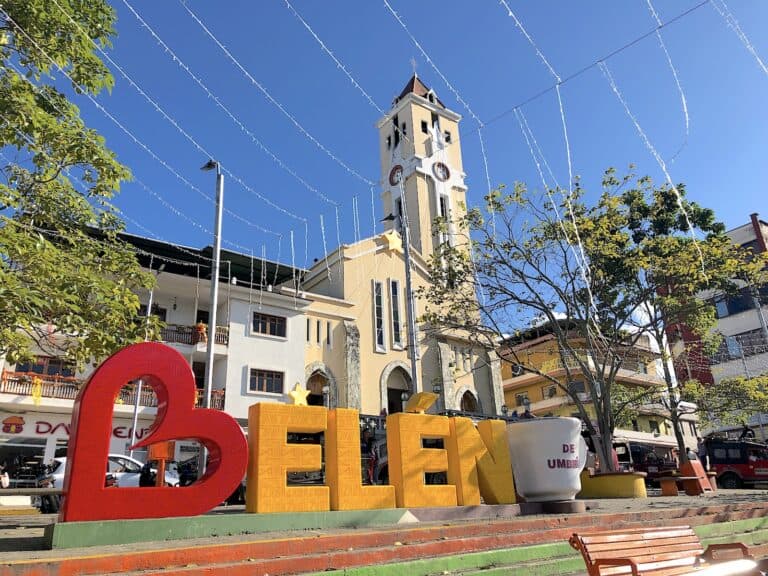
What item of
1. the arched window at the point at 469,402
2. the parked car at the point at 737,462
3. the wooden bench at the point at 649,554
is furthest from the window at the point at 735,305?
the wooden bench at the point at 649,554

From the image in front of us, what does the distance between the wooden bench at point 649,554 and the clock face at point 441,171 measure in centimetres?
3436

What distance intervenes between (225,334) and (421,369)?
1128 centimetres

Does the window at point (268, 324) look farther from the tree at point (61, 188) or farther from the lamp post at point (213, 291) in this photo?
the tree at point (61, 188)

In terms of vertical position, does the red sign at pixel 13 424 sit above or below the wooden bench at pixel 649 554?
above

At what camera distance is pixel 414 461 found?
28.2 ft

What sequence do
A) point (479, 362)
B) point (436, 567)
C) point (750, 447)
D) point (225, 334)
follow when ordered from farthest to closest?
point (479, 362), point (750, 447), point (225, 334), point (436, 567)

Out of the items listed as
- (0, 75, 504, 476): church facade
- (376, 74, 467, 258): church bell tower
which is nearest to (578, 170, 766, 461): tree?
(0, 75, 504, 476): church facade

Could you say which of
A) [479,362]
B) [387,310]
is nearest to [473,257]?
[387,310]

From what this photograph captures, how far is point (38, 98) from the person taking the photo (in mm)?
9234

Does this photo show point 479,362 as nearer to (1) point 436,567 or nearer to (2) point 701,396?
(2) point 701,396

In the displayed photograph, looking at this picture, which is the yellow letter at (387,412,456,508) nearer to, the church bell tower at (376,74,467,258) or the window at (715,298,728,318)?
the church bell tower at (376,74,467,258)

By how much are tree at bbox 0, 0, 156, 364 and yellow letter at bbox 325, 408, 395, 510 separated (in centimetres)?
392

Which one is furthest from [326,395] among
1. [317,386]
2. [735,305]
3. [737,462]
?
[735,305]

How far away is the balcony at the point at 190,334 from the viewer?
24.0 m
